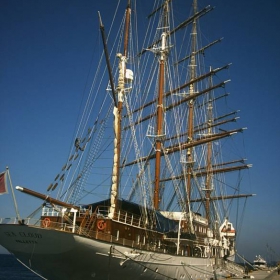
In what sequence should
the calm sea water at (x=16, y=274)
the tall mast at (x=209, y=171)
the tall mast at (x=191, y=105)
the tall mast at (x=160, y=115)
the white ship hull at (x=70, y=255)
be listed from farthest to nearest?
the calm sea water at (x=16, y=274)
the tall mast at (x=209, y=171)
the tall mast at (x=191, y=105)
the tall mast at (x=160, y=115)
the white ship hull at (x=70, y=255)

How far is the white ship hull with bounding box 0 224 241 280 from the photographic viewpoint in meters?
19.2

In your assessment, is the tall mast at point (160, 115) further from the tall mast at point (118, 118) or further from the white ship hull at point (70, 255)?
the white ship hull at point (70, 255)

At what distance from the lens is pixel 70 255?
19531 millimetres

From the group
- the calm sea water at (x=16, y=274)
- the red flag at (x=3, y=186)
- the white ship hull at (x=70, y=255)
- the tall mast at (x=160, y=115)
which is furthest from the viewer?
the calm sea water at (x=16, y=274)

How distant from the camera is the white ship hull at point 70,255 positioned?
19.2m

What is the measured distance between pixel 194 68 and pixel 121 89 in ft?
88.7

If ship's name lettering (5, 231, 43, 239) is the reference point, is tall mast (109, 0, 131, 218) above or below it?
above

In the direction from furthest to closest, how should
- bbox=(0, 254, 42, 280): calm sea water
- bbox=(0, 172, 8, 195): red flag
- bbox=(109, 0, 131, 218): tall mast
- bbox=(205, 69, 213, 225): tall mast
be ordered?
1. bbox=(0, 254, 42, 280): calm sea water
2. bbox=(205, 69, 213, 225): tall mast
3. bbox=(109, 0, 131, 218): tall mast
4. bbox=(0, 172, 8, 195): red flag

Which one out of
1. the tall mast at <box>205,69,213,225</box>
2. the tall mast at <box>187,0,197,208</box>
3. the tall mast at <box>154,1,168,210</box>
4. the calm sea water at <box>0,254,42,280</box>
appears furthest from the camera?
the calm sea water at <box>0,254,42,280</box>

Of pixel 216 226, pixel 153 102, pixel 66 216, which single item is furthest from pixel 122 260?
pixel 216 226

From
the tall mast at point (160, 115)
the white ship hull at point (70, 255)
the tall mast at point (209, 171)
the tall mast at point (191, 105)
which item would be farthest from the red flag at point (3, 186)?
the tall mast at point (209, 171)

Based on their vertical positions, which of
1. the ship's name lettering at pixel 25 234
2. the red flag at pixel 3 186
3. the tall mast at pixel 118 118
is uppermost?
the tall mast at pixel 118 118

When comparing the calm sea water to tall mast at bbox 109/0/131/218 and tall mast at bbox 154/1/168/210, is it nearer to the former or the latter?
tall mast at bbox 154/1/168/210

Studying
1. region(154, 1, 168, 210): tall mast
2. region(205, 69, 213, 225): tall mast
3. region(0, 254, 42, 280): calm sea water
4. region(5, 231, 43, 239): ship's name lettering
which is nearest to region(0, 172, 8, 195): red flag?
region(5, 231, 43, 239): ship's name lettering
